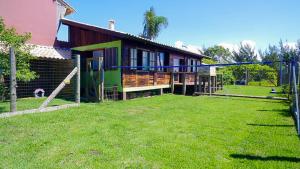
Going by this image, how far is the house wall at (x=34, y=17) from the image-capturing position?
13.3 m

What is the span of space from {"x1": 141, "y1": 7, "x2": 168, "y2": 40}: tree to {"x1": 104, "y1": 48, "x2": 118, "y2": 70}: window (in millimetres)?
22311

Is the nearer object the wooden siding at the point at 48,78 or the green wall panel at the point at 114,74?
the green wall panel at the point at 114,74

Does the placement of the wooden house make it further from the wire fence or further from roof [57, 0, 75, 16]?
roof [57, 0, 75, 16]

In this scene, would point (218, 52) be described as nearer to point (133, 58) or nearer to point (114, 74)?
point (133, 58)

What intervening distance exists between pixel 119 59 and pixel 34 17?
6859 mm

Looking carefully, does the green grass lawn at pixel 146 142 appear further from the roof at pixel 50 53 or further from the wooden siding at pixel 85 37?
the wooden siding at pixel 85 37

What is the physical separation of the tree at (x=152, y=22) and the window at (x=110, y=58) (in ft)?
73.2

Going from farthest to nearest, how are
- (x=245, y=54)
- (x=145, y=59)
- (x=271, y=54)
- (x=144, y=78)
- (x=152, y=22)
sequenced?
(x=245, y=54)
(x=271, y=54)
(x=152, y=22)
(x=145, y=59)
(x=144, y=78)

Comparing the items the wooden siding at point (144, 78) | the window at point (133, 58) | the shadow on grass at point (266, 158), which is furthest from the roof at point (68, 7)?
the shadow on grass at point (266, 158)

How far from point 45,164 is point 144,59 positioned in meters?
10.6

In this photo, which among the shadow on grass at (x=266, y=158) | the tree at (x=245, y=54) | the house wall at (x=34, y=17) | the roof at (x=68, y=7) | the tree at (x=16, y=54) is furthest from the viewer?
the tree at (x=245, y=54)

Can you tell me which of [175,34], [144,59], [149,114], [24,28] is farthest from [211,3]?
[175,34]

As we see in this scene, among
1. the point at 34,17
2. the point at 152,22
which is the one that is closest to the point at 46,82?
the point at 34,17

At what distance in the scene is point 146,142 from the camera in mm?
4477
